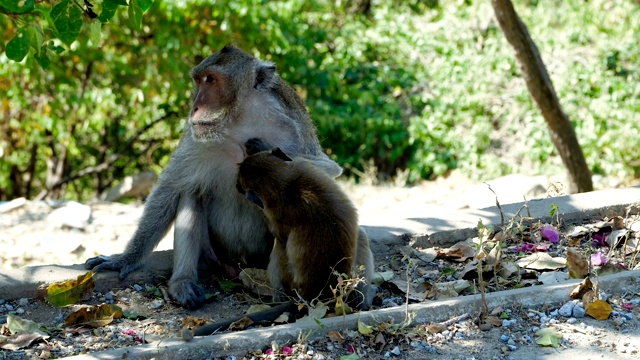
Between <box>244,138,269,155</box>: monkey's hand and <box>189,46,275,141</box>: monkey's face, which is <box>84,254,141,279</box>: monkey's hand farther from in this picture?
<box>244,138,269,155</box>: monkey's hand

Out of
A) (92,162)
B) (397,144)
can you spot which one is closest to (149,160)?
(92,162)

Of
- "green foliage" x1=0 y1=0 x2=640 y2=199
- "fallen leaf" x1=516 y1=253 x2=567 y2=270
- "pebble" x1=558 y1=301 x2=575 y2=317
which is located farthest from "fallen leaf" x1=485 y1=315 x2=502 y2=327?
"green foliage" x1=0 y1=0 x2=640 y2=199

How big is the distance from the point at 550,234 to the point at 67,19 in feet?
10.3

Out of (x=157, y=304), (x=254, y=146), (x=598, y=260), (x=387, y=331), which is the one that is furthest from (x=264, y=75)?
(x=598, y=260)

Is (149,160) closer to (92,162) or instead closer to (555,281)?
(92,162)

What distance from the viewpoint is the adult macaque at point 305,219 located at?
12.2 ft

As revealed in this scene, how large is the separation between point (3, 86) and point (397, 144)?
6.02 metres

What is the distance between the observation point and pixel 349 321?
3.59 meters

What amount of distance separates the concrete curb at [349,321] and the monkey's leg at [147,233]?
1.22m

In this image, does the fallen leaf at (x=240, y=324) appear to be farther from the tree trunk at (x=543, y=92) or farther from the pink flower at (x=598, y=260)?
the tree trunk at (x=543, y=92)

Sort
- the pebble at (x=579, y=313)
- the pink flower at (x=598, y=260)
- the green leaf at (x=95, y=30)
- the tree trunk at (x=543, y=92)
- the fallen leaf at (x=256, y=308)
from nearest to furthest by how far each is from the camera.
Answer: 1. the pebble at (x=579, y=313)
2. the green leaf at (x=95, y=30)
3. the fallen leaf at (x=256, y=308)
4. the pink flower at (x=598, y=260)
5. the tree trunk at (x=543, y=92)

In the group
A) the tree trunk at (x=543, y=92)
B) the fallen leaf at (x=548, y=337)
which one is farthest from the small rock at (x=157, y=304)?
the tree trunk at (x=543, y=92)

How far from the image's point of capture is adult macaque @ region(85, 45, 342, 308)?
4469 millimetres

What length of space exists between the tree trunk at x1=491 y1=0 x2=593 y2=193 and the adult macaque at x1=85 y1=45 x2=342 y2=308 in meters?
2.65
